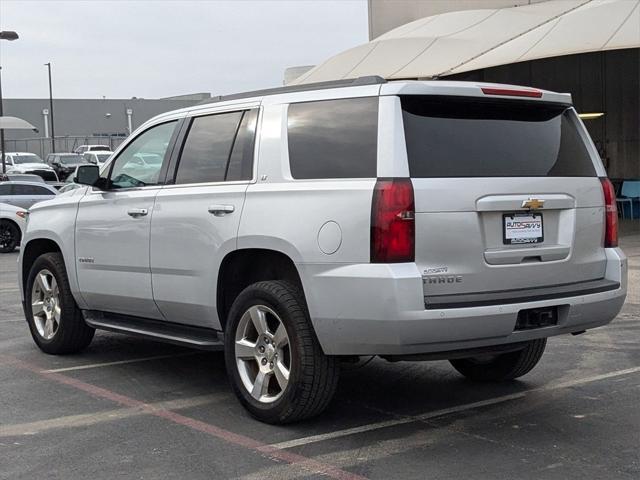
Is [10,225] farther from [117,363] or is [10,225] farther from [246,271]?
[246,271]

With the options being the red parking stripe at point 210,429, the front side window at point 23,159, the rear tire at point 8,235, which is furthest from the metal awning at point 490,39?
the front side window at point 23,159

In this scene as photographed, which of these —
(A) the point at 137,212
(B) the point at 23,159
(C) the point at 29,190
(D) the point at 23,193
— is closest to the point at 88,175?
(A) the point at 137,212

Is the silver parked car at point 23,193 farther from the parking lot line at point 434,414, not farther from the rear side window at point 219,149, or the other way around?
the parking lot line at point 434,414

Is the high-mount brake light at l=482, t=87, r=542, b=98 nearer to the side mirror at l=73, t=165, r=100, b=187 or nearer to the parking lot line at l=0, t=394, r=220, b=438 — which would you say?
the parking lot line at l=0, t=394, r=220, b=438

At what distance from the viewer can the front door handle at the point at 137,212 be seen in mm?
6375

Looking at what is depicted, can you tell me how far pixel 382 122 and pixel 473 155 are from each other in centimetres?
56

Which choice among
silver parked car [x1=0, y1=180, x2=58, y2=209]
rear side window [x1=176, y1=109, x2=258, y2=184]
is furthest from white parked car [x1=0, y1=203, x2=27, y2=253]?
rear side window [x1=176, y1=109, x2=258, y2=184]

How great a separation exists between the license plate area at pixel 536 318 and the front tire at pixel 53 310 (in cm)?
382

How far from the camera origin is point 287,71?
1487 inches

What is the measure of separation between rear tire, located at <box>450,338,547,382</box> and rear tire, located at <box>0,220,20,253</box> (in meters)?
15.1

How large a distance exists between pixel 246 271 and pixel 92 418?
52.2 inches

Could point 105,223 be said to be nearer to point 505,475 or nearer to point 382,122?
point 382,122

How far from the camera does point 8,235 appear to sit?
1975 centimetres

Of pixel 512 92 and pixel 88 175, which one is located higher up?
pixel 512 92
